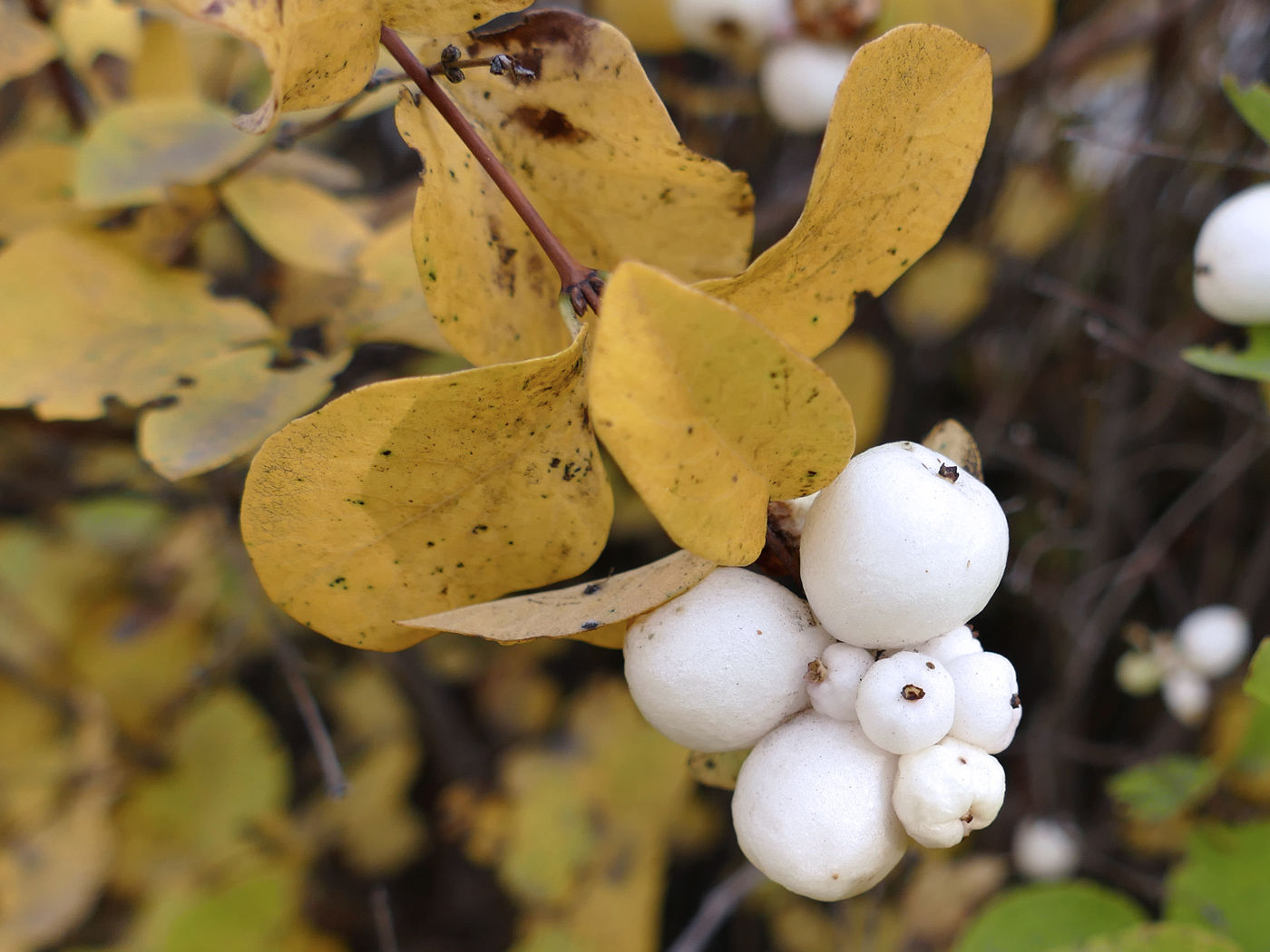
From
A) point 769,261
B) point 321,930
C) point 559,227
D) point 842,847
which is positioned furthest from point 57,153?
point 321,930

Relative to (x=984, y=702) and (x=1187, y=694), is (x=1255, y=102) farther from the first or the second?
(x=1187, y=694)

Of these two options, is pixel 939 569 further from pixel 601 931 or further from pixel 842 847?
pixel 601 931

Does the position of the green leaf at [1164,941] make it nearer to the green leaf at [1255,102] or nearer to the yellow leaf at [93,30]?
the green leaf at [1255,102]

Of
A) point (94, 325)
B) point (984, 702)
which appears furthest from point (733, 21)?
point (984, 702)

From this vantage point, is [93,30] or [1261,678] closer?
[1261,678]

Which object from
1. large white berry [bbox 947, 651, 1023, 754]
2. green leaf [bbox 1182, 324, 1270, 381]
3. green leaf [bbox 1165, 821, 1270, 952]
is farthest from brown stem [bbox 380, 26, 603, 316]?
green leaf [bbox 1165, 821, 1270, 952]

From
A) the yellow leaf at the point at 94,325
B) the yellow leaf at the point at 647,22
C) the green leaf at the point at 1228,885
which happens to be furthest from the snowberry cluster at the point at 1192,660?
the yellow leaf at the point at 94,325

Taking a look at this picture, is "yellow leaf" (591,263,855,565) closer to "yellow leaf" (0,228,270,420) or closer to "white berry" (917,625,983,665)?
"white berry" (917,625,983,665)
